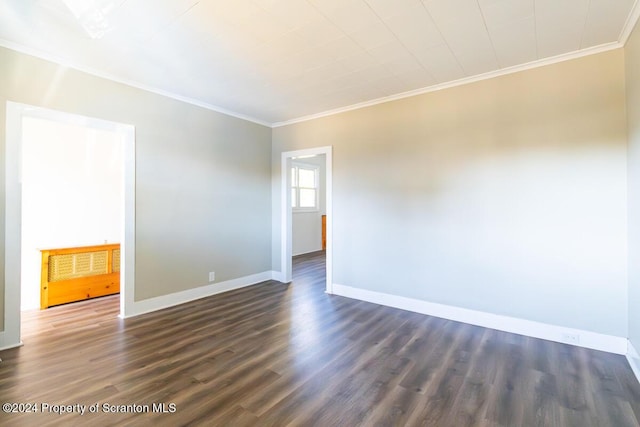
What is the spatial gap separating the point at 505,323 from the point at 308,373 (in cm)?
214

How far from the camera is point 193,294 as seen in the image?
401 cm

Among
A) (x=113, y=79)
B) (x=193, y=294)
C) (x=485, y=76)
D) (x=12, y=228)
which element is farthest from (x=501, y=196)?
(x=12, y=228)

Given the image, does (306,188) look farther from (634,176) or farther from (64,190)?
(634,176)

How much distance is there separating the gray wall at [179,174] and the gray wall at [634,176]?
14.2ft

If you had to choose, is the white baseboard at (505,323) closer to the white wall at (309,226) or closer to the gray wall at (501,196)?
the gray wall at (501,196)

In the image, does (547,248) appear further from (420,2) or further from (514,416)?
(420,2)

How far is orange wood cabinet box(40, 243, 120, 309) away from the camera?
147 inches

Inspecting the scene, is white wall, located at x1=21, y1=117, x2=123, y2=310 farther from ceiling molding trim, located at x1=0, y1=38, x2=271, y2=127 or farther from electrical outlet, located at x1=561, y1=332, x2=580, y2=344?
electrical outlet, located at x1=561, y1=332, x2=580, y2=344

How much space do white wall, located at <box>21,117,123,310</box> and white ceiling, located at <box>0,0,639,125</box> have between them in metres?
1.54

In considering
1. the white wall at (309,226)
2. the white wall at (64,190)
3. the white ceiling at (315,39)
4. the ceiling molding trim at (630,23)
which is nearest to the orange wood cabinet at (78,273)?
the white wall at (64,190)

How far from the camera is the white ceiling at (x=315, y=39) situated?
2.08m

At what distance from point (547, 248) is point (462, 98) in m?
1.79

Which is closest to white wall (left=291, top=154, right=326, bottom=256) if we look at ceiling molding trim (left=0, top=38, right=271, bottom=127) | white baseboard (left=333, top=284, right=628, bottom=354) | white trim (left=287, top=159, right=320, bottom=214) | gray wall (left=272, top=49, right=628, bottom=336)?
white trim (left=287, top=159, right=320, bottom=214)

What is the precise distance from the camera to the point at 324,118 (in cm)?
444
